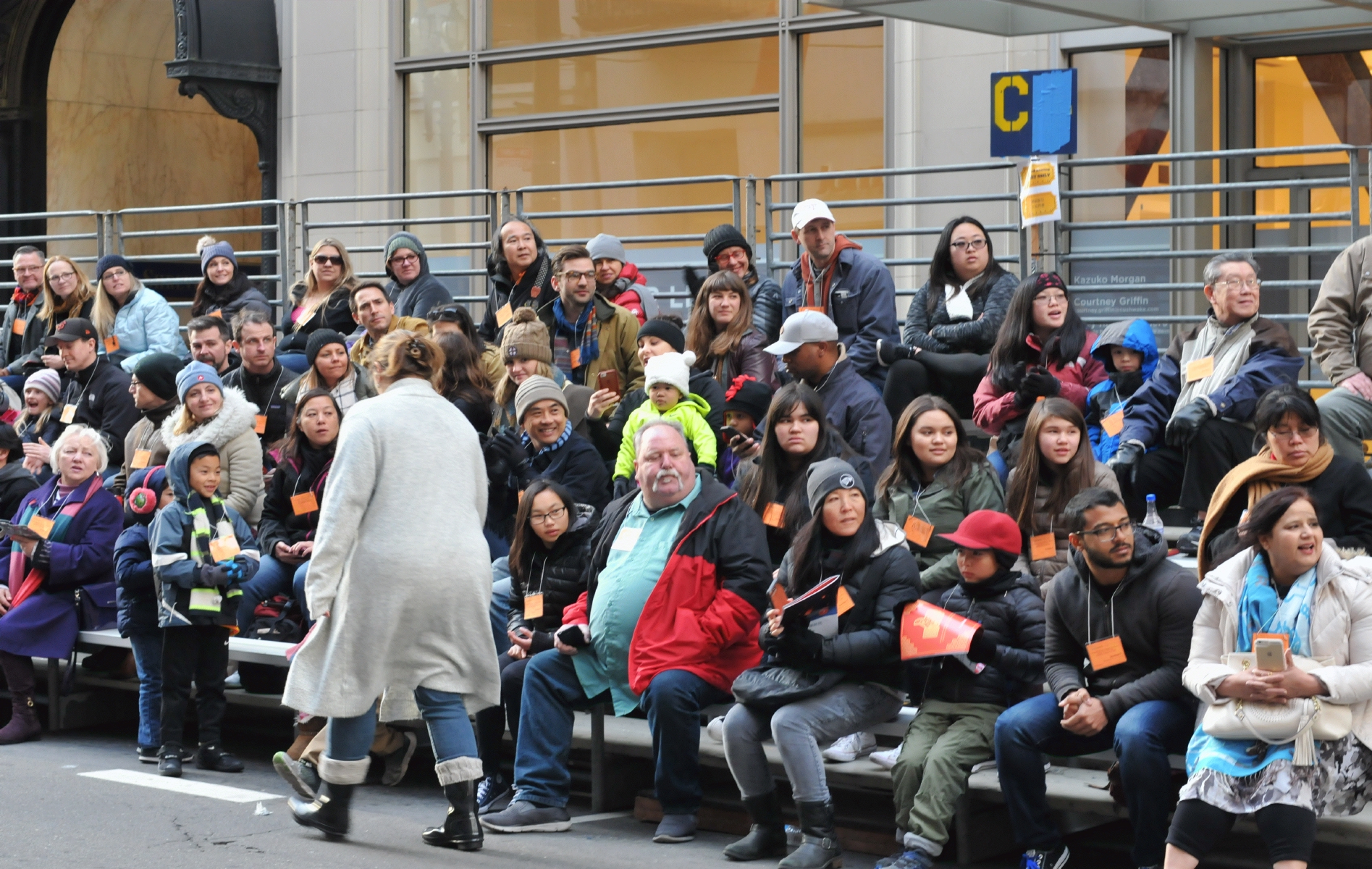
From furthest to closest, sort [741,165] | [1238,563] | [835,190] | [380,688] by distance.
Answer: [741,165], [835,190], [380,688], [1238,563]

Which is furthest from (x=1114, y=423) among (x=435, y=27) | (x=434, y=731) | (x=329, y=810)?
(x=435, y=27)

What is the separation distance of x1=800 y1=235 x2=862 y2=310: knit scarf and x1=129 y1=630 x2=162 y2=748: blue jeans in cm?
426

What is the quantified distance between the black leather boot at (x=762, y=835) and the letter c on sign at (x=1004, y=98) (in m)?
5.59

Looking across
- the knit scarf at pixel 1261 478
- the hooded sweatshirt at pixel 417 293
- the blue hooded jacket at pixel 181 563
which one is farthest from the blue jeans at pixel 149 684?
the knit scarf at pixel 1261 478

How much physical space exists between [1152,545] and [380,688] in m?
3.14

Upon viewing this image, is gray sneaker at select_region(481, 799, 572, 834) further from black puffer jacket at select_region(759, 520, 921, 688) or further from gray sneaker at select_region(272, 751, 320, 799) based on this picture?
black puffer jacket at select_region(759, 520, 921, 688)

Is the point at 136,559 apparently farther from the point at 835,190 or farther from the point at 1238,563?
the point at 835,190

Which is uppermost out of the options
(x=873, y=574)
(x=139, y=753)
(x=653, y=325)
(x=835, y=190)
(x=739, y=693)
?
(x=835, y=190)

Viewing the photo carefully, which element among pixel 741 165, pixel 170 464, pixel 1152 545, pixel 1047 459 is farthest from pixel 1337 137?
pixel 170 464

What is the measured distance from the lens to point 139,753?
9.48 meters

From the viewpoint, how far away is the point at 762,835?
722 cm

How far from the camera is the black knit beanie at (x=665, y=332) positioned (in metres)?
9.98

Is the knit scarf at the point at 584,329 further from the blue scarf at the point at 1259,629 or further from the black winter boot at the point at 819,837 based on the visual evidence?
the blue scarf at the point at 1259,629

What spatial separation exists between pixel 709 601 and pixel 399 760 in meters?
2.20
